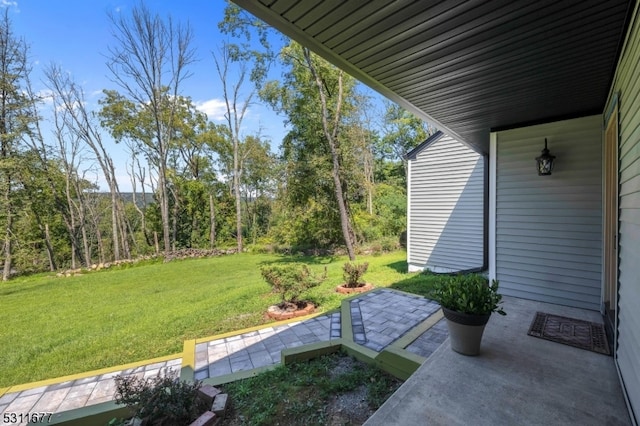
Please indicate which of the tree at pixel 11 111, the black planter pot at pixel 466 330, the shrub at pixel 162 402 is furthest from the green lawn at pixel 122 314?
the tree at pixel 11 111

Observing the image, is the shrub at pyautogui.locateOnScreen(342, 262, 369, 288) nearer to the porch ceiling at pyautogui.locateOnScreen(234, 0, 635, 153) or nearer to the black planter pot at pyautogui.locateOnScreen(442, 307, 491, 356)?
the black planter pot at pyautogui.locateOnScreen(442, 307, 491, 356)

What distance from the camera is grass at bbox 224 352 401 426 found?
200cm

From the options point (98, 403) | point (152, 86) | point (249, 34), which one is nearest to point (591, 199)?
point (98, 403)

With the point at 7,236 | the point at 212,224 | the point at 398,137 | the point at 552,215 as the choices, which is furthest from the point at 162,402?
the point at 398,137

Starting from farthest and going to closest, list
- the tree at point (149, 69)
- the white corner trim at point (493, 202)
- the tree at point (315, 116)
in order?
the tree at point (149, 69)
the tree at point (315, 116)
the white corner trim at point (493, 202)

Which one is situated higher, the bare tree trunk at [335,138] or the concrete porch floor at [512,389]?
the bare tree trunk at [335,138]

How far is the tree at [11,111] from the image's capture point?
959 centimetres

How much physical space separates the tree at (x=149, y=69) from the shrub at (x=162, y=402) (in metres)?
11.4

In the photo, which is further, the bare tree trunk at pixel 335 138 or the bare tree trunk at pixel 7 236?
the bare tree trunk at pixel 335 138

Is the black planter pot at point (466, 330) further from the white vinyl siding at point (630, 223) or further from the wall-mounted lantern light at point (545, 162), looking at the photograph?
the wall-mounted lantern light at point (545, 162)

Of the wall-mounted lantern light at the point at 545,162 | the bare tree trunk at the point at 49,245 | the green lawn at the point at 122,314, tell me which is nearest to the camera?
the wall-mounted lantern light at the point at 545,162

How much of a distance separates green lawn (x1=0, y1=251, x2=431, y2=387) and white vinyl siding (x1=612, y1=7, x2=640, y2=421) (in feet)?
10.7

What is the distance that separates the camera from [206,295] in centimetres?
583

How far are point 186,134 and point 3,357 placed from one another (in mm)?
13883
